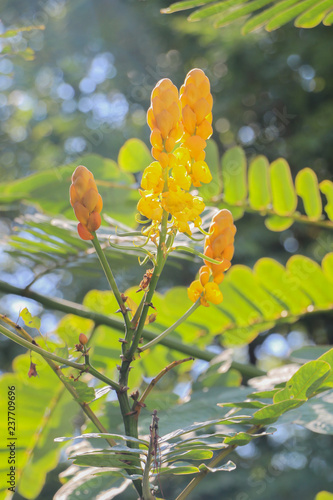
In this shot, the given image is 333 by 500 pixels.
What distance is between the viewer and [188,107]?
281 millimetres

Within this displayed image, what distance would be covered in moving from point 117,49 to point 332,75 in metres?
2.25

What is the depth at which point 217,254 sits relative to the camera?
306 mm

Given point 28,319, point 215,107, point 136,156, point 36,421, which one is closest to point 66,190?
point 136,156

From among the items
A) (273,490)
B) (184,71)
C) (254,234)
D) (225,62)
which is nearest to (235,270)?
(273,490)

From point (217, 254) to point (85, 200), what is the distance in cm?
8

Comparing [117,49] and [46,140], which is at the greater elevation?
[117,49]

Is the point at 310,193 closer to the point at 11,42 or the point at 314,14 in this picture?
the point at 314,14

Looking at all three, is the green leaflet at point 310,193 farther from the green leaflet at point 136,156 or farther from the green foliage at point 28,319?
the green foliage at point 28,319

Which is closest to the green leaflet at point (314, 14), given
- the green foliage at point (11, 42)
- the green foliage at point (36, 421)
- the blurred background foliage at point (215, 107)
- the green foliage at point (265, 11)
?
the green foliage at point (265, 11)

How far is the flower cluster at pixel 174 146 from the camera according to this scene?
276mm

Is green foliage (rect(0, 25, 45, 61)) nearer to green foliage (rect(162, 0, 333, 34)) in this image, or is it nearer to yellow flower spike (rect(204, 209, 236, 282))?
green foliage (rect(162, 0, 333, 34))

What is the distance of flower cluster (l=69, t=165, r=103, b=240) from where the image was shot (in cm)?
28

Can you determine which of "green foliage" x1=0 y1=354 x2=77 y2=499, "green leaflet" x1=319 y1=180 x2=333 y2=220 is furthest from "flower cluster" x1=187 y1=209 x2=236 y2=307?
"green leaflet" x1=319 y1=180 x2=333 y2=220

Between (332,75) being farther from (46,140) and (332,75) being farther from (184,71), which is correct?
(46,140)
